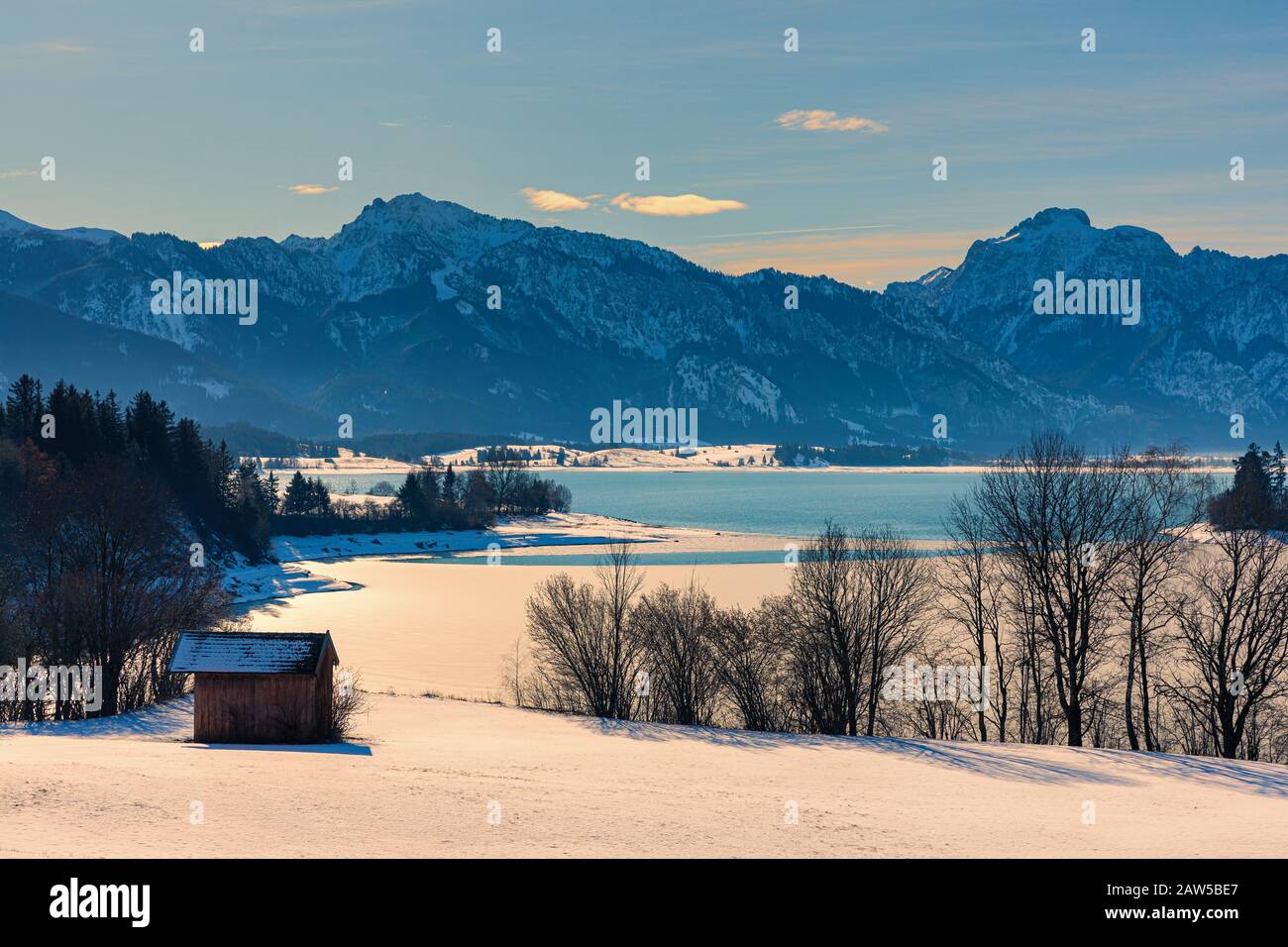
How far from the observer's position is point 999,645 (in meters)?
47.8

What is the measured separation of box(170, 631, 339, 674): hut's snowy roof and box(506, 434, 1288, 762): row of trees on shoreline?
15.7m

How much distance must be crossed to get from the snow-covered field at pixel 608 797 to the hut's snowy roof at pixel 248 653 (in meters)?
2.56

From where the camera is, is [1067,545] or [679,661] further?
[679,661]

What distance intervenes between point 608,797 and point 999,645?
25.7 m

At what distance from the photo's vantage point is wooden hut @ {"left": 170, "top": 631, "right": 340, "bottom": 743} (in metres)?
36.6

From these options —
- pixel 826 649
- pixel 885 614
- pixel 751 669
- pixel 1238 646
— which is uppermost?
pixel 885 614

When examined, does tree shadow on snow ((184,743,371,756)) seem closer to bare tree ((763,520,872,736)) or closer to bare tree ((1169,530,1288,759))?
bare tree ((763,520,872,736))

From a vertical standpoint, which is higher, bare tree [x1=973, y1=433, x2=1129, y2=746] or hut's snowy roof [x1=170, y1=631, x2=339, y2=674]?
bare tree [x1=973, y1=433, x2=1129, y2=746]

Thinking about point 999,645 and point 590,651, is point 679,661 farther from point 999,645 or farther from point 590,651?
point 999,645

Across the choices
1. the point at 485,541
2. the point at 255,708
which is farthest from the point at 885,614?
the point at 485,541

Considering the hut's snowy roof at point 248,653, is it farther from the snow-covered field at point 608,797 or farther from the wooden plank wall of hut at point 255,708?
the snow-covered field at point 608,797

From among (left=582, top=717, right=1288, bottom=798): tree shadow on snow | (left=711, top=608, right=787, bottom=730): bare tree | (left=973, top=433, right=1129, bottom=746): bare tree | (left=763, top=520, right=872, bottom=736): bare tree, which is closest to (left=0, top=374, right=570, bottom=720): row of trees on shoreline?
(left=582, top=717, right=1288, bottom=798): tree shadow on snow

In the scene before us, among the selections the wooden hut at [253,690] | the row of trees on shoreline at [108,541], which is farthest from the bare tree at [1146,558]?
the row of trees on shoreline at [108,541]

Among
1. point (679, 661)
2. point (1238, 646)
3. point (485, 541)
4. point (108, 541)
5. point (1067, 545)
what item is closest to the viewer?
point (1238, 646)
